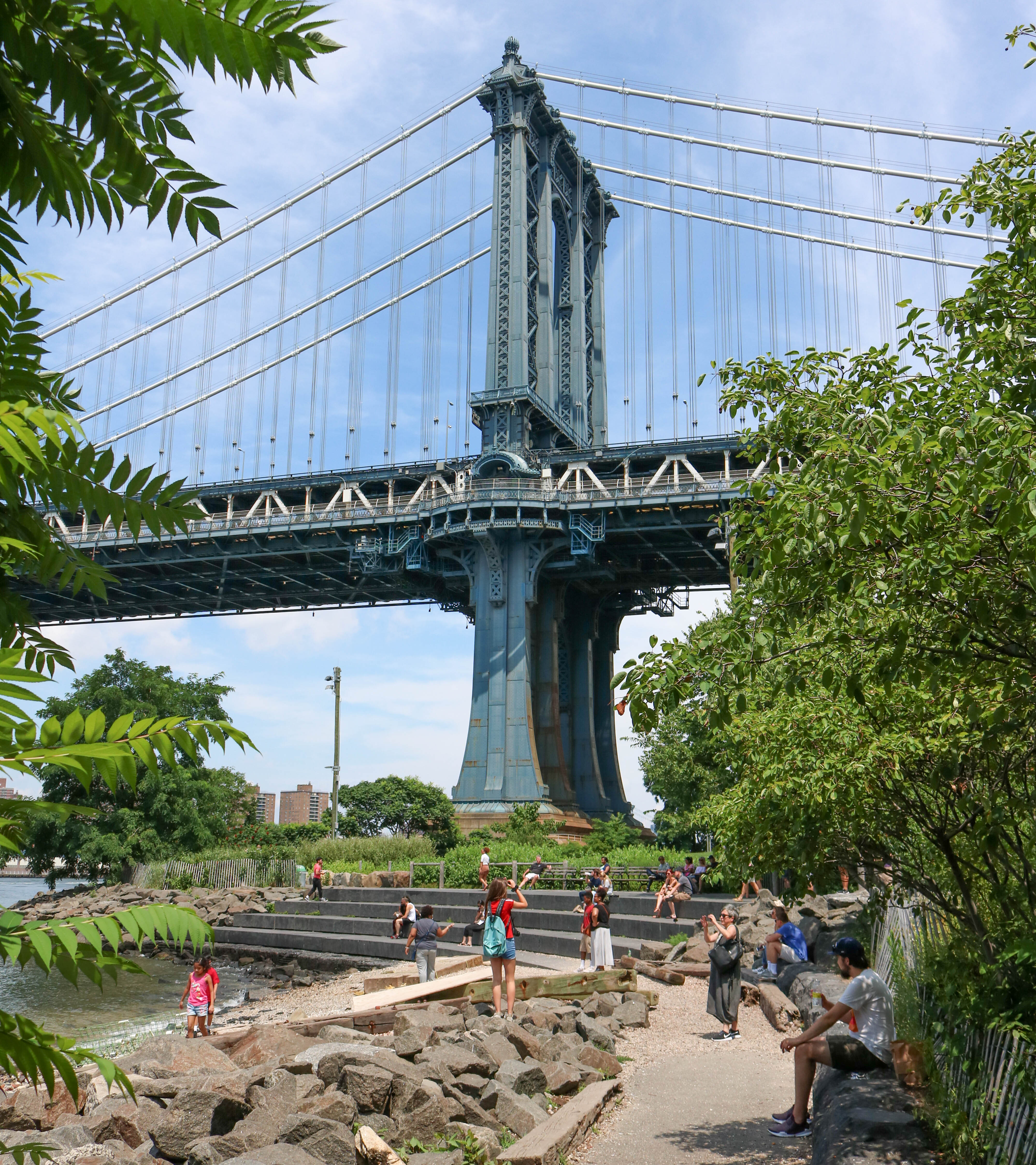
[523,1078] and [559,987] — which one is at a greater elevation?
[523,1078]

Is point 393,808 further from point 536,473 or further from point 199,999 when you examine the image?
point 199,999

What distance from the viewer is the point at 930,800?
346 inches

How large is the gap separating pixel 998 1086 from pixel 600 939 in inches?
501

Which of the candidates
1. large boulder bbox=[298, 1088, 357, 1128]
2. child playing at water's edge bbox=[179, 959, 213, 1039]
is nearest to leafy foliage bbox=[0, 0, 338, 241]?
large boulder bbox=[298, 1088, 357, 1128]

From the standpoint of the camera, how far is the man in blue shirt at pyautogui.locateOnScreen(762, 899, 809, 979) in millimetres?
16719

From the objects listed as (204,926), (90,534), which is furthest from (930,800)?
(90,534)

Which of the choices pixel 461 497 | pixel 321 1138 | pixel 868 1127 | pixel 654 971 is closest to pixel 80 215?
pixel 868 1127

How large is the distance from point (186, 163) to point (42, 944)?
136cm

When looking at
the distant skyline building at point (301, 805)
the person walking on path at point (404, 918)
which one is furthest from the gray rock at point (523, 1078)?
the distant skyline building at point (301, 805)

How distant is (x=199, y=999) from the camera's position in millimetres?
15820

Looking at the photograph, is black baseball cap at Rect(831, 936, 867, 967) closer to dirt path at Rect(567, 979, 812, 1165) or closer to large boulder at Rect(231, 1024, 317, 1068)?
dirt path at Rect(567, 979, 812, 1165)

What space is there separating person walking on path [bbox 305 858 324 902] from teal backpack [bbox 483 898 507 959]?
22003mm

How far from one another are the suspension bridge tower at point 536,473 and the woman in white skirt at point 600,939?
22.7 m

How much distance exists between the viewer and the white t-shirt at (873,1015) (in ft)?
26.1
